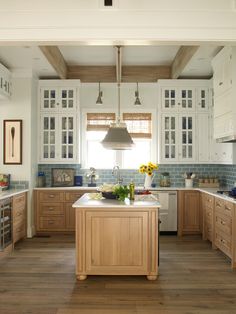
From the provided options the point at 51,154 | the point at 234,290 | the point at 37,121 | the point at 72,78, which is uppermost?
the point at 72,78

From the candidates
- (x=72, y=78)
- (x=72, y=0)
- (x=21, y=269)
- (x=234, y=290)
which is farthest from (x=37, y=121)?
(x=234, y=290)

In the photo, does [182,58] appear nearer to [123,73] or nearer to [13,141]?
[123,73]

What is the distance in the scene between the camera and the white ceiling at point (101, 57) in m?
5.13

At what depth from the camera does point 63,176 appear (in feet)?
21.7

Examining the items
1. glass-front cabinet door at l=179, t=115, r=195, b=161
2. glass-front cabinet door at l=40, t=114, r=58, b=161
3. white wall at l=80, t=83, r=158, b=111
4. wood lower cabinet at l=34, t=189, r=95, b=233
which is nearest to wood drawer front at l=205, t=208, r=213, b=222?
glass-front cabinet door at l=179, t=115, r=195, b=161

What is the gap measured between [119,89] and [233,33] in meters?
3.90

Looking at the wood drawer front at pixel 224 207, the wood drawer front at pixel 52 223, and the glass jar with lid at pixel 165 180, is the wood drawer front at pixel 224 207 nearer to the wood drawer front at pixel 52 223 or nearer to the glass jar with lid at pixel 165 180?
the glass jar with lid at pixel 165 180

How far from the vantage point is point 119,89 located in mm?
6402

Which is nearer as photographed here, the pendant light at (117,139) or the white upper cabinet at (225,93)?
the white upper cabinet at (225,93)

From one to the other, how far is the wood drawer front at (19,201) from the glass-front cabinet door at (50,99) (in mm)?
1789

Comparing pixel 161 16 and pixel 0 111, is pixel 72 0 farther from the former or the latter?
pixel 0 111

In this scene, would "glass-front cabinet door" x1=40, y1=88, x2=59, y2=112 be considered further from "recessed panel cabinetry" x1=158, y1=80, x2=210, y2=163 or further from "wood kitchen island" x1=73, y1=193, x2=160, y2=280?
"wood kitchen island" x1=73, y1=193, x2=160, y2=280

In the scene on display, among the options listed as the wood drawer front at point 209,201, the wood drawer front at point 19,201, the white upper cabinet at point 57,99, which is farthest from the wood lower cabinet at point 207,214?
the wood drawer front at point 19,201

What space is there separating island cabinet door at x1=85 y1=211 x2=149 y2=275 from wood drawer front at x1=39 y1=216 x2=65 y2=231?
7.93 feet
